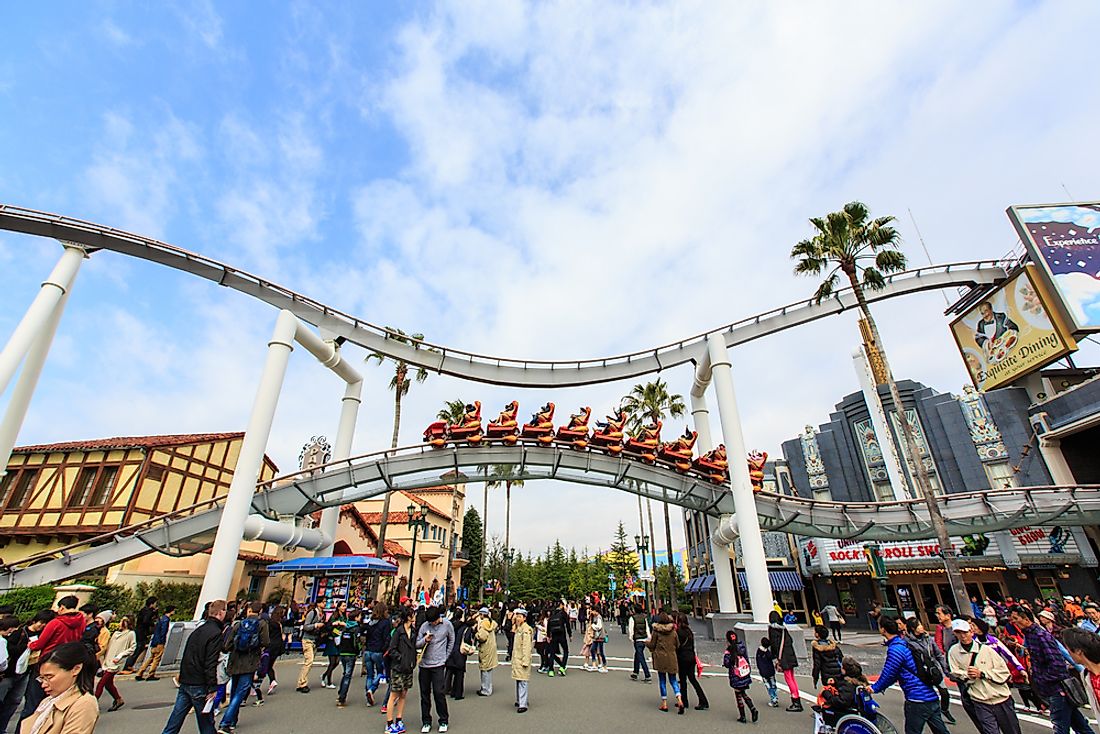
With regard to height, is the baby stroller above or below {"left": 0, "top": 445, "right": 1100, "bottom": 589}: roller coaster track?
below

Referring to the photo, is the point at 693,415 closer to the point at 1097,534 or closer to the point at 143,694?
the point at 1097,534

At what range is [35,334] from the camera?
14.6 meters

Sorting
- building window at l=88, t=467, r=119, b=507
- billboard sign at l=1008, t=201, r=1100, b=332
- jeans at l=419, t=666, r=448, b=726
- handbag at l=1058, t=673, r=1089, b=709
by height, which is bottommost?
jeans at l=419, t=666, r=448, b=726

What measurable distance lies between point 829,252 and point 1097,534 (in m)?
17.7

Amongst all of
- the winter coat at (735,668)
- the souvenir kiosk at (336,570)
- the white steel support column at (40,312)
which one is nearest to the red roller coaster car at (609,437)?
the souvenir kiosk at (336,570)

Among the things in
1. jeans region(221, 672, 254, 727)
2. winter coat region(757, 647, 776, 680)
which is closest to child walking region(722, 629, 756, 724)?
winter coat region(757, 647, 776, 680)

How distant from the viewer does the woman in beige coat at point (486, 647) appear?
1063cm

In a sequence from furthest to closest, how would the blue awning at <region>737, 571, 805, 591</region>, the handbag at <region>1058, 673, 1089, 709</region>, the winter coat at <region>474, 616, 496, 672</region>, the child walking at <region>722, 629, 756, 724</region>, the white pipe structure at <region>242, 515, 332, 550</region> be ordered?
1. the blue awning at <region>737, 571, 805, 591</region>
2. the white pipe structure at <region>242, 515, 332, 550</region>
3. the winter coat at <region>474, 616, 496, 672</region>
4. the child walking at <region>722, 629, 756, 724</region>
5. the handbag at <region>1058, 673, 1089, 709</region>

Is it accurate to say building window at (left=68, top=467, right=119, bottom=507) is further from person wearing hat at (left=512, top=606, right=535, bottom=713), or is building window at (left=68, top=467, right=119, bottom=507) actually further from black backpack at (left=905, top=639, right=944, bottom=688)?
black backpack at (left=905, top=639, right=944, bottom=688)

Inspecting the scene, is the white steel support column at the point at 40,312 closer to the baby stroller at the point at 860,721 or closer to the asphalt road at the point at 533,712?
the asphalt road at the point at 533,712

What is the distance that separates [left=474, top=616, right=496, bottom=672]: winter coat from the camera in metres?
10.6

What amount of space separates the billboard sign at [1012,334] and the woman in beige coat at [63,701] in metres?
32.5

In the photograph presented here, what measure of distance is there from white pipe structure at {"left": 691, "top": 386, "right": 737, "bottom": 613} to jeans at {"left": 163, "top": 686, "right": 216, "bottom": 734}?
18.2m

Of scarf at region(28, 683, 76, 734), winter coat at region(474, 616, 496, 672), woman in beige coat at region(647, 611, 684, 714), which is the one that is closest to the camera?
scarf at region(28, 683, 76, 734)
